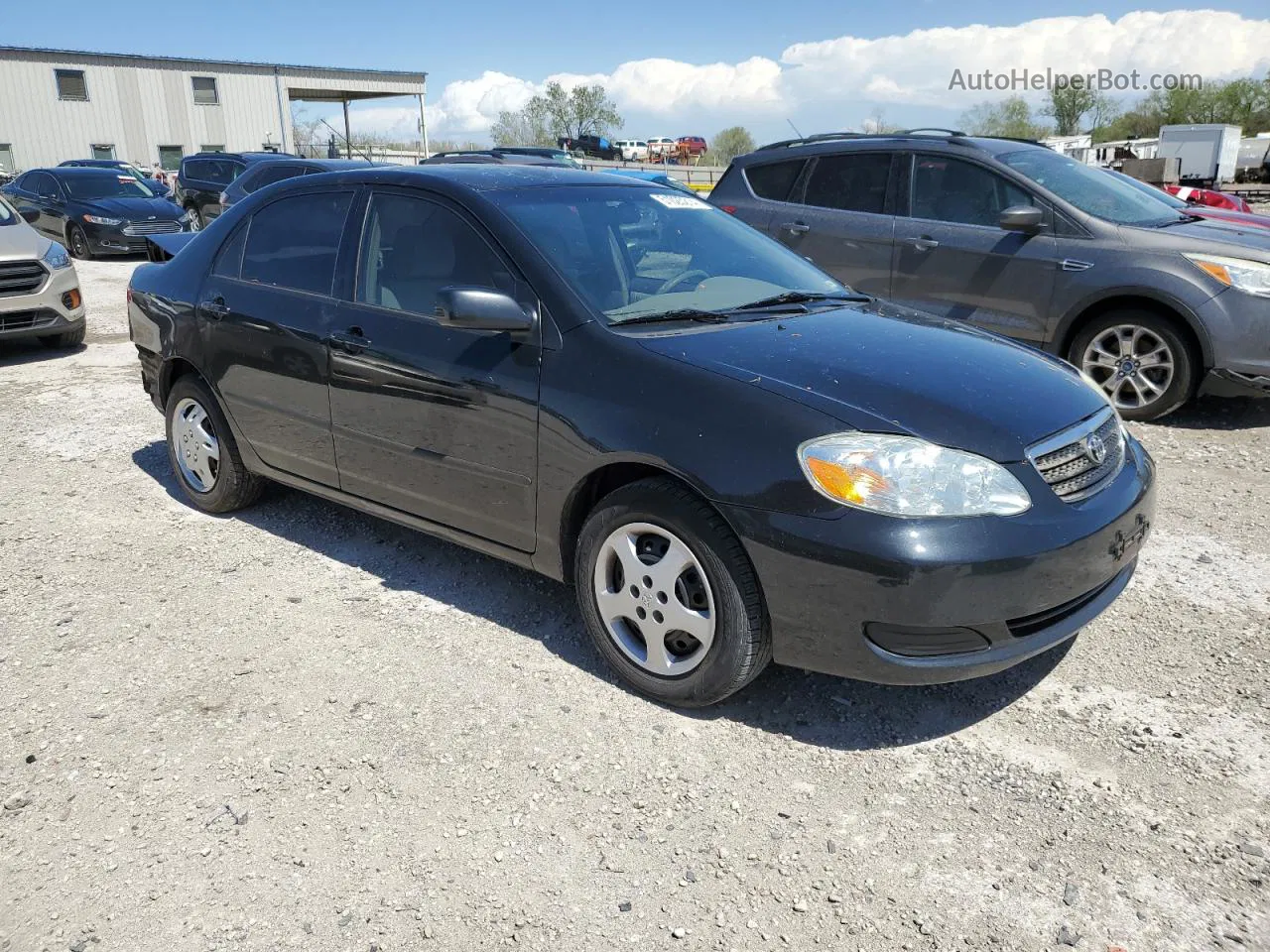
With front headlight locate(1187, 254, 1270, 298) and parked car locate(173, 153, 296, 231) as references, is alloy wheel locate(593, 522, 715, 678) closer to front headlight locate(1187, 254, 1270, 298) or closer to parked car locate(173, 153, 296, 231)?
front headlight locate(1187, 254, 1270, 298)

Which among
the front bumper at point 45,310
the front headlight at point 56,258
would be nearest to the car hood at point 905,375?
the front bumper at point 45,310

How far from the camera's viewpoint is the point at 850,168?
753 centimetres

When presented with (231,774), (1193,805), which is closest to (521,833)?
(231,774)

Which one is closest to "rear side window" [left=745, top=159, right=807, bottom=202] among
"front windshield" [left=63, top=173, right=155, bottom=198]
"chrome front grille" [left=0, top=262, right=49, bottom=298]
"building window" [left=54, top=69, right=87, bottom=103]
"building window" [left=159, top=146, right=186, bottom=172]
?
"chrome front grille" [left=0, top=262, right=49, bottom=298]

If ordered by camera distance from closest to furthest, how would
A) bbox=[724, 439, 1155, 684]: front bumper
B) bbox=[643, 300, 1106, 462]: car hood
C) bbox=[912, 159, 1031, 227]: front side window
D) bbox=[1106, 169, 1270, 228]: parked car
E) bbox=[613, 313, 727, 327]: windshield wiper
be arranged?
1. bbox=[724, 439, 1155, 684]: front bumper
2. bbox=[643, 300, 1106, 462]: car hood
3. bbox=[613, 313, 727, 327]: windshield wiper
4. bbox=[912, 159, 1031, 227]: front side window
5. bbox=[1106, 169, 1270, 228]: parked car

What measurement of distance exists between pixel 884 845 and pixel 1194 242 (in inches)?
203

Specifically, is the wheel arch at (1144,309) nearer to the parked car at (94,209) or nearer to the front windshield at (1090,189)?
the front windshield at (1090,189)

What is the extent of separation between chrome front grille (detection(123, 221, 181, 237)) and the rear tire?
699cm

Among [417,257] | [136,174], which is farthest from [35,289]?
[136,174]

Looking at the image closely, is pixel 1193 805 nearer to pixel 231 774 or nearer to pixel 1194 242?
pixel 231 774

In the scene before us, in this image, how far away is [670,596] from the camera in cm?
311

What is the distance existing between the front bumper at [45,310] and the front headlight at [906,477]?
8452 mm

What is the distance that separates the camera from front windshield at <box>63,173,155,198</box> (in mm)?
16953

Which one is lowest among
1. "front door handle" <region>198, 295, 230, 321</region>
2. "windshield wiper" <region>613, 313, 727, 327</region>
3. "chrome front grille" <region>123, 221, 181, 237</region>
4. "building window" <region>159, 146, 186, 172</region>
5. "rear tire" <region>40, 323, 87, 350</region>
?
"rear tire" <region>40, 323, 87, 350</region>
